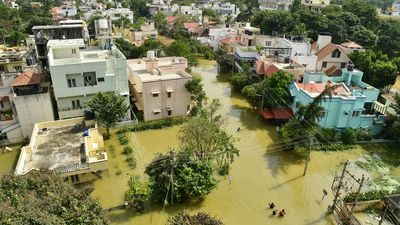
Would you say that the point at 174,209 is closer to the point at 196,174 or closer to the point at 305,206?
the point at 196,174

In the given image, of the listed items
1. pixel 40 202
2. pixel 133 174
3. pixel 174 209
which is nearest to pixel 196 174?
pixel 174 209

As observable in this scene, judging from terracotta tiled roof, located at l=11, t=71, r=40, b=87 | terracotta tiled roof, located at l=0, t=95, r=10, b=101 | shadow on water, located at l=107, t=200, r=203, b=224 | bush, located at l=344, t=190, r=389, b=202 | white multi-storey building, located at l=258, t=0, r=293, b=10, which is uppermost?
white multi-storey building, located at l=258, t=0, r=293, b=10

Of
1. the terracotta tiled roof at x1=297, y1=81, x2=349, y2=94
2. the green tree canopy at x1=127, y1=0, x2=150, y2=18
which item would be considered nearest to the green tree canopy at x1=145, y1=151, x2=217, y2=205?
the terracotta tiled roof at x1=297, y1=81, x2=349, y2=94

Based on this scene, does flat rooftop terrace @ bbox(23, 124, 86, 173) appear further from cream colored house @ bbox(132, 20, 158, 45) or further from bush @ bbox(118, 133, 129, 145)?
cream colored house @ bbox(132, 20, 158, 45)

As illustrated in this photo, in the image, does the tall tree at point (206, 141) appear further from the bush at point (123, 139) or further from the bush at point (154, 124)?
the bush at point (154, 124)

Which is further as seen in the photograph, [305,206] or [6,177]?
[305,206]

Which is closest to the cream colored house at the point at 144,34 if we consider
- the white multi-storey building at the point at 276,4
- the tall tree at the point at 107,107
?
the tall tree at the point at 107,107

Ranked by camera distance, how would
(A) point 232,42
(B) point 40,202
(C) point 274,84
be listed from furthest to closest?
(A) point 232,42
(C) point 274,84
(B) point 40,202
